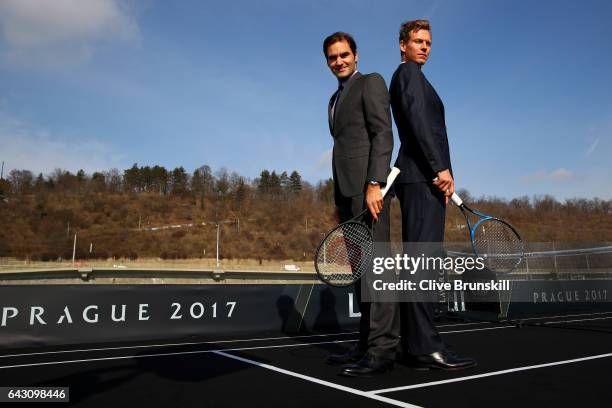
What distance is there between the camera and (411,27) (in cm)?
377

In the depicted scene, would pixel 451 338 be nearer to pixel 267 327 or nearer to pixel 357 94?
pixel 267 327

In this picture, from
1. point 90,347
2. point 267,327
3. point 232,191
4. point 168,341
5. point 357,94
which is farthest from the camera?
point 232,191

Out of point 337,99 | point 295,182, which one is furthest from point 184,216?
point 337,99

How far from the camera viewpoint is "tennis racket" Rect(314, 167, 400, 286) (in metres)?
3.17

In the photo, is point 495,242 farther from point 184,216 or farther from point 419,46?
point 184,216

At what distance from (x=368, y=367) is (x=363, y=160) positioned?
163 cm

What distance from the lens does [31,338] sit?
5.61 m

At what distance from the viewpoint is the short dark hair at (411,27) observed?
146 inches

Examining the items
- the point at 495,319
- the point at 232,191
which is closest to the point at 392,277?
the point at 495,319

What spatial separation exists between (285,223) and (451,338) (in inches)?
4048

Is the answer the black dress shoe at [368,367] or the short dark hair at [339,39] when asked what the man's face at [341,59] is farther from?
the black dress shoe at [368,367]

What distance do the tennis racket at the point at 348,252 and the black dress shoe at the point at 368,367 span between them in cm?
61

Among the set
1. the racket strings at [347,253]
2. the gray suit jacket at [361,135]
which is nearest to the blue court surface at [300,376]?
the racket strings at [347,253]

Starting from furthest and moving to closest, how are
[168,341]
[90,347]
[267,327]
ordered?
[267,327], [168,341], [90,347]
